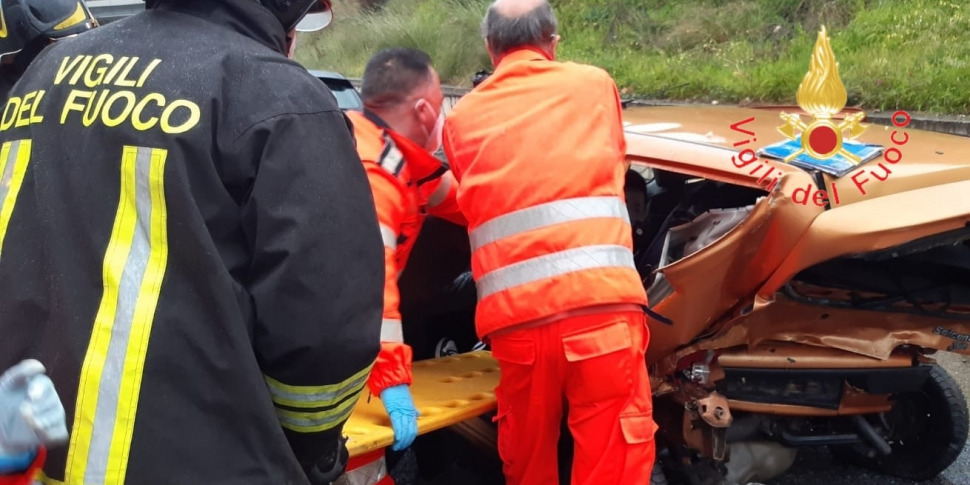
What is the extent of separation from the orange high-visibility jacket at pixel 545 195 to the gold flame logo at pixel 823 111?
60 centimetres

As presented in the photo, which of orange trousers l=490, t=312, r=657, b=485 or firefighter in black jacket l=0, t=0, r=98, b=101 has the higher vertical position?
firefighter in black jacket l=0, t=0, r=98, b=101

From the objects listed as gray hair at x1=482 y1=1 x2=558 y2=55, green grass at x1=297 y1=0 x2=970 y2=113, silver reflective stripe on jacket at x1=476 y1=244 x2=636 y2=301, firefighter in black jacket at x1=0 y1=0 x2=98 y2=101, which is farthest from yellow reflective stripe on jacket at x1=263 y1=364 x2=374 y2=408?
green grass at x1=297 y1=0 x2=970 y2=113

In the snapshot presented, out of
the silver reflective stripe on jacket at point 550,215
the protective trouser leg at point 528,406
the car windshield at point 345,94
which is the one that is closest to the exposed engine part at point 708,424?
the protective trouser leg at point 528,406

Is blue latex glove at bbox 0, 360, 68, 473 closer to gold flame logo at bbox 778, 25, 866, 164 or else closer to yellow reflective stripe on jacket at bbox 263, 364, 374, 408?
yellow reflective stripe on jacket at bbox 263, 364, 374, 408

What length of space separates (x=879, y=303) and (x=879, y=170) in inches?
16.4

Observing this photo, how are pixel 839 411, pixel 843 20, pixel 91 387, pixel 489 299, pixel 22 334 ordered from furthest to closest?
pixel 843 20 → pixel 839 411 → pixel 489 299 → pixel 22 334 → pixel 91 387

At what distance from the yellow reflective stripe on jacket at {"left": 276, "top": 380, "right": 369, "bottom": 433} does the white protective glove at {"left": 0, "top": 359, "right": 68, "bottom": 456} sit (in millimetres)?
397

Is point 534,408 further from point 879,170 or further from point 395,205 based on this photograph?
point 879,170

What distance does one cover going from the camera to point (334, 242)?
1424 millimetres

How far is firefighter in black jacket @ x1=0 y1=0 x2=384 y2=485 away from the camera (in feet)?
4.45

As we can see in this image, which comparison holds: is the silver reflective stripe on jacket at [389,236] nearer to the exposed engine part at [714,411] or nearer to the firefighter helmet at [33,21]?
the exposed engine part at [714,411]

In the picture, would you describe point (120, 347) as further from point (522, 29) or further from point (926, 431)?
point (926, 431)

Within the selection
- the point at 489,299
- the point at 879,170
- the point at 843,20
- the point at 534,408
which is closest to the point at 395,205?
the point at 489,299

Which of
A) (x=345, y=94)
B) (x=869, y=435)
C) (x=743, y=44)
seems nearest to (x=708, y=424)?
(x=869, y=435)
